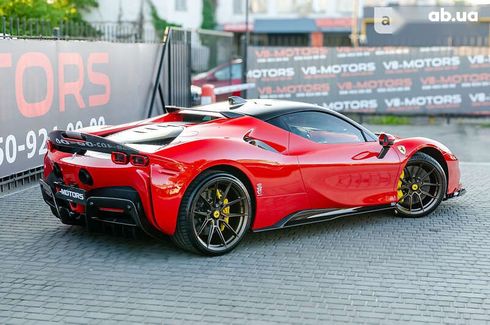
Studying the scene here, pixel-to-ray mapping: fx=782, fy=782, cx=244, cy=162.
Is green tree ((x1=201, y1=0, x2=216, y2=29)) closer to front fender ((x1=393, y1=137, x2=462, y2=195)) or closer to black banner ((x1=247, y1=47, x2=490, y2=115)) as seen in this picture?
black banner ((x1=247, y1=47, x2=490, y2=115))

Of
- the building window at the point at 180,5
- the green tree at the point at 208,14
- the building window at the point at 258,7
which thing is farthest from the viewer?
the building window at the point at 258,7

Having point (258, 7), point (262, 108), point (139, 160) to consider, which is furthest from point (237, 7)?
point (139, 160)

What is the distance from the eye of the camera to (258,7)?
47312 millimetres

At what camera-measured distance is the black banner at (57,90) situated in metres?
9.62

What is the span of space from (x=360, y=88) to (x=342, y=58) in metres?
0.86

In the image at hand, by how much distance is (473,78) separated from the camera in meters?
18.7

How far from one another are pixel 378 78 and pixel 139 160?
13.4 m

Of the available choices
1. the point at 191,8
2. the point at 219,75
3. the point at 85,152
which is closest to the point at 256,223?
the point at 85,152

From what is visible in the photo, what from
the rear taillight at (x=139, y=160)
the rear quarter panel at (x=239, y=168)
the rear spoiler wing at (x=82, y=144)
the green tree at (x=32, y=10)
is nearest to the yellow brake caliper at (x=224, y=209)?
the rear quarter panel at (x=239, y=168)

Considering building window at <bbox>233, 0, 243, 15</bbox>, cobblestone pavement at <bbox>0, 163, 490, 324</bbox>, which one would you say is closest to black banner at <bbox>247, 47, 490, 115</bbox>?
cobblestone pavement at <bbox>0, 163, 490, 324</bbox>

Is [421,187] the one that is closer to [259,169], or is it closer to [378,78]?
[259,169]

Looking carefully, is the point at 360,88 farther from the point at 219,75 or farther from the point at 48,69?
the point at 48,69

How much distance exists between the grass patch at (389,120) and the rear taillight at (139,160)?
13.1m

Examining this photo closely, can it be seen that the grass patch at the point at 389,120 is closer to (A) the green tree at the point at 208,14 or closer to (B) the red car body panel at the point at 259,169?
(B) the red car body panel at the point at 259,169
